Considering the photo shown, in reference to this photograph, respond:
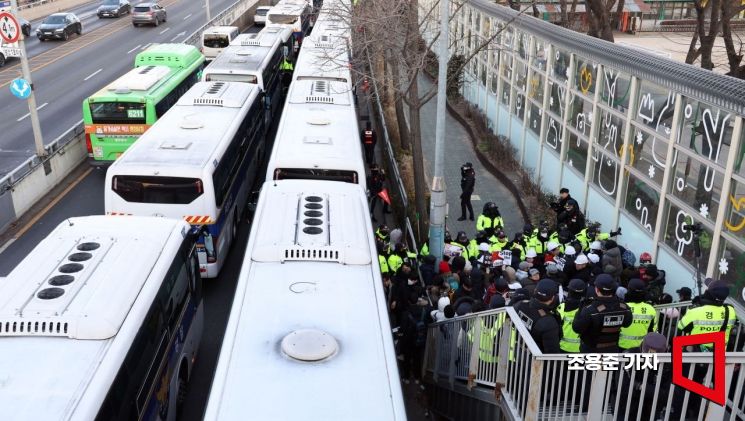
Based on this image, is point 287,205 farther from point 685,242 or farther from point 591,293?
point 685,242

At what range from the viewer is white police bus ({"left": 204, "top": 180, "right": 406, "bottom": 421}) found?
6.23 meters

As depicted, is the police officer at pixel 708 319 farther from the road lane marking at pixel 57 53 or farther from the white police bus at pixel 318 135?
the road lane marking at pixel 57 53

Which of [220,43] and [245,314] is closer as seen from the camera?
[245,314]

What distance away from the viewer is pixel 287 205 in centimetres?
1073

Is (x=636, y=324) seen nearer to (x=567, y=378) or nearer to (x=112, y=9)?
(x=567, y=378)

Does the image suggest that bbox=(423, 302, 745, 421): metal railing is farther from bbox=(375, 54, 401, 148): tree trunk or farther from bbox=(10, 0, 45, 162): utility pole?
bbox=(375, 54, 401, 148): tree trunk

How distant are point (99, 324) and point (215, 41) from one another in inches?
1206

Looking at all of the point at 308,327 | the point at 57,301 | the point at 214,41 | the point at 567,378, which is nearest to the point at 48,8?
the point at 214,41

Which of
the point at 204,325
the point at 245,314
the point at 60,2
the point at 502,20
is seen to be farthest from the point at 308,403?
the point at 60,2

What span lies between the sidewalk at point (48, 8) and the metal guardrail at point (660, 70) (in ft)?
132

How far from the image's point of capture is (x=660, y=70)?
40.9ft

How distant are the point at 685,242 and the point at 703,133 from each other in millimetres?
1801

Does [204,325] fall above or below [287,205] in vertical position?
below

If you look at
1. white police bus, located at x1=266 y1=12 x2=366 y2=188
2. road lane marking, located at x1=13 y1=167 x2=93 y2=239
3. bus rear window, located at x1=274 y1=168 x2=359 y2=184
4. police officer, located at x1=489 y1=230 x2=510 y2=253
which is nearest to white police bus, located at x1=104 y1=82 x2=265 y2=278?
white police bus, located at x1=266 y1=12 x2=366 y2=188
